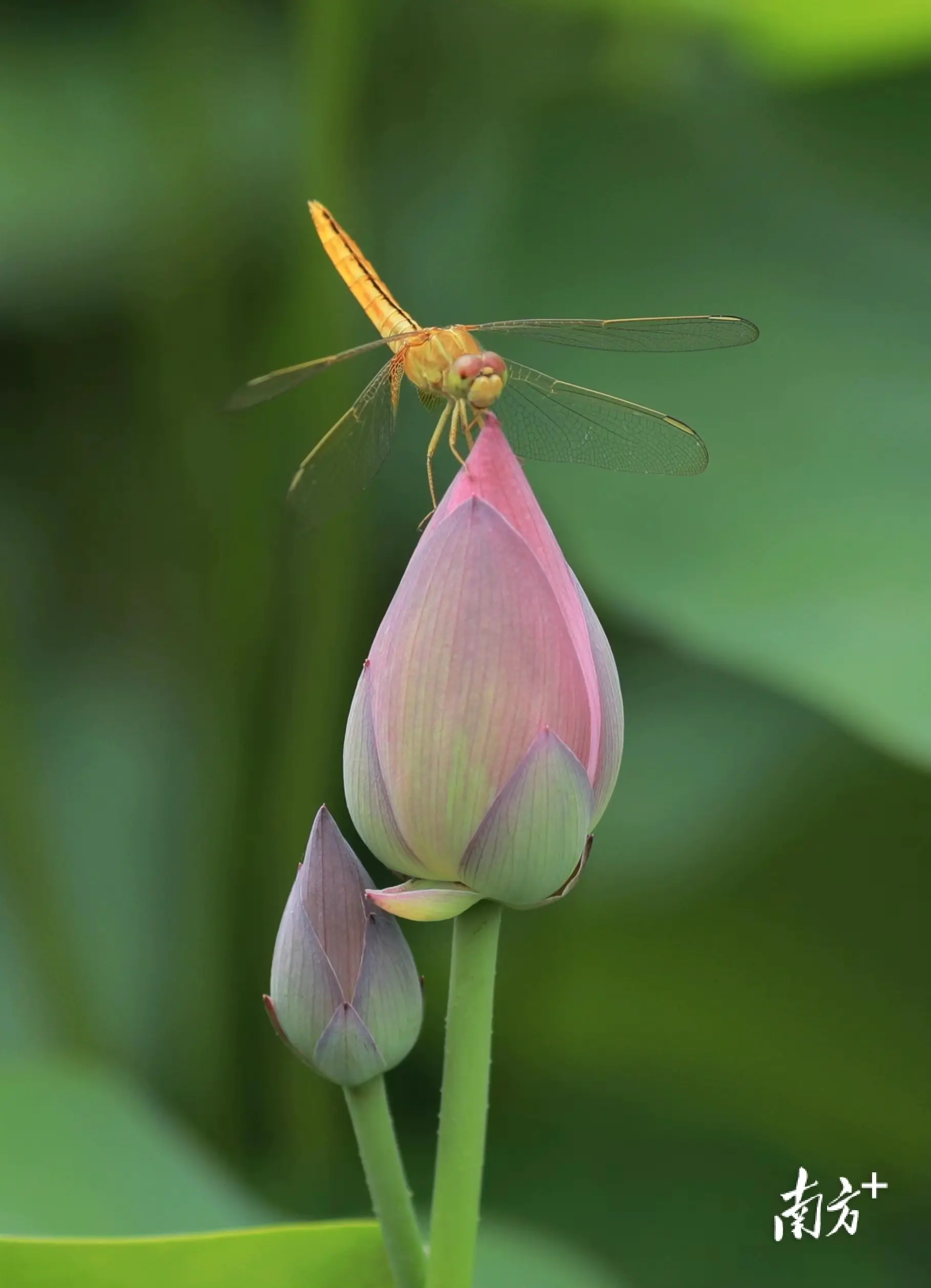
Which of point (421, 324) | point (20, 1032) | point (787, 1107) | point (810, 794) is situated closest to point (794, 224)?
point (421, 324)

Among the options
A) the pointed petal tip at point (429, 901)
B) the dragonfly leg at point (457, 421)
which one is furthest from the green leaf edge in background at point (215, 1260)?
the dragonfly leg at point (457, 421)

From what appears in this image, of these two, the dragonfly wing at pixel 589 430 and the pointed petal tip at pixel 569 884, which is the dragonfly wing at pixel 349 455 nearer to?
the dragonfly wing at pixel 589 430

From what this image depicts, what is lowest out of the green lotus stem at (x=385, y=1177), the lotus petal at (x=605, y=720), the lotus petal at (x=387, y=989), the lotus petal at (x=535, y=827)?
the green lotus stem at (x=385, y=1177)

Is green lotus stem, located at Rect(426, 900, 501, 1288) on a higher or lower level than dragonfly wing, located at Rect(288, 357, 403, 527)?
lower

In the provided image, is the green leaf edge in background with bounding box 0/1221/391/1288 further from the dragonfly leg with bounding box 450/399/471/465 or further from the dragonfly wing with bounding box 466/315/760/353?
the dragonfly wing with bounding box 466/315/760/353

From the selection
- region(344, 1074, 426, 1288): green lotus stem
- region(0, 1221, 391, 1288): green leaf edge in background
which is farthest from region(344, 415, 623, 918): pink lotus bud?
region(0, 1221, 391, 1288): green leaf edge in background

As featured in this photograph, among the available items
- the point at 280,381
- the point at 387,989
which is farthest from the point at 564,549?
the point at 387,989

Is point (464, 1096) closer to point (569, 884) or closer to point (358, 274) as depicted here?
point (569, 884)
